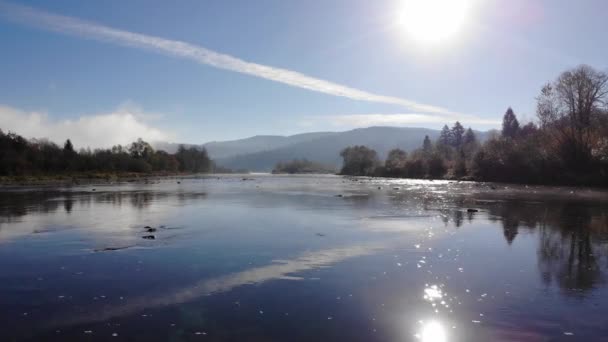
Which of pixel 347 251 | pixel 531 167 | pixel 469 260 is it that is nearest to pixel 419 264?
pixel 469 260

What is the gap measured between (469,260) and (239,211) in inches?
696

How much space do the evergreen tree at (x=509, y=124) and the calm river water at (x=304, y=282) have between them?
13820 cm

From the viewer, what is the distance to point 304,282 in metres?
10.8

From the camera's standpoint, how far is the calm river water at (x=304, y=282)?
766cm

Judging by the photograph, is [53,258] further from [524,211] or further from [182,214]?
[524,211]

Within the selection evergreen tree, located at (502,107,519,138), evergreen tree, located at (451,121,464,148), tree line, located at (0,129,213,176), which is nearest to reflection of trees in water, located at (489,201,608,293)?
tree line, located at (0,129,213,176)

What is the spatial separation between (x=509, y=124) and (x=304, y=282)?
513 ft

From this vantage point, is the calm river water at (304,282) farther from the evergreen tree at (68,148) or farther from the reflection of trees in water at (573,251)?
the evergreen tree at (68,148)

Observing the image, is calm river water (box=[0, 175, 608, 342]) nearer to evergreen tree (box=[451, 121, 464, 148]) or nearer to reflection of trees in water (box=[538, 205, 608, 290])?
reflection of trees in water (box=[538, 205, 608, 290])

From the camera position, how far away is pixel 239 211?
28.0m

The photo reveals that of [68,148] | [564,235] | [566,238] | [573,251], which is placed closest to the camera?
[573,251]

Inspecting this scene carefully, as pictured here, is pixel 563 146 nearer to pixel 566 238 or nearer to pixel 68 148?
pixel 566 238

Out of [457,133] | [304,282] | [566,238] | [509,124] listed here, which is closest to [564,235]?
[566,238]

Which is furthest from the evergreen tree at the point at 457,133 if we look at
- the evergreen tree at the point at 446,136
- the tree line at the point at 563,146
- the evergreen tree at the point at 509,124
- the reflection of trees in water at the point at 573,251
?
the reflection of trees in water at the point at 573,251
